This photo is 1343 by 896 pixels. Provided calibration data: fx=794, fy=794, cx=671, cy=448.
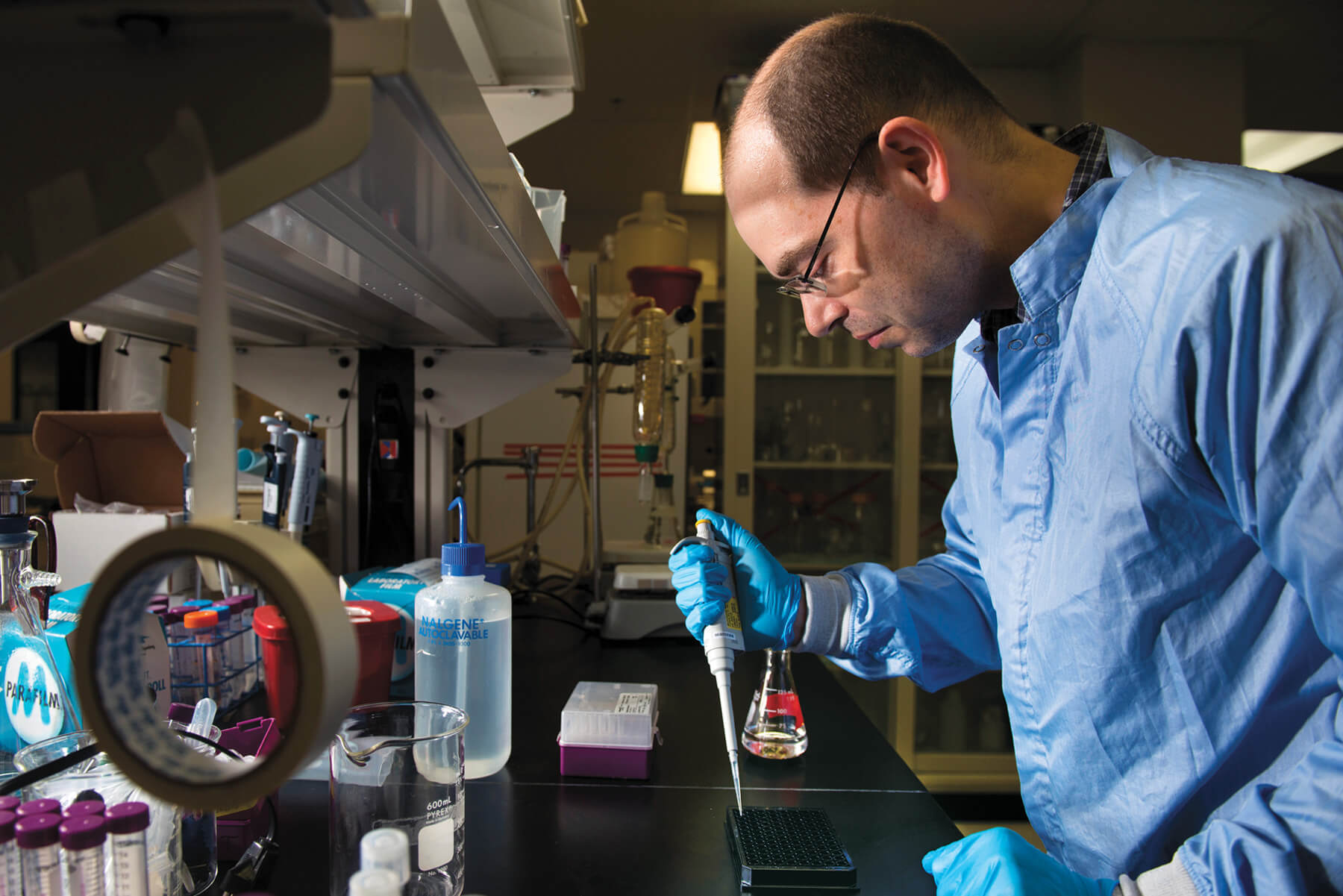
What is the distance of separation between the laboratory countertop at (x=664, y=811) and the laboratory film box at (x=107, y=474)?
60 cm

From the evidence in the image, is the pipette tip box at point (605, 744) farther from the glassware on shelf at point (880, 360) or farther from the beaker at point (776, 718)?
the glassware on shelf at point (880, 360)

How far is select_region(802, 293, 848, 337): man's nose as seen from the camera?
3.22ft

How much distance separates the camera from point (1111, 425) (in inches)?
29.9

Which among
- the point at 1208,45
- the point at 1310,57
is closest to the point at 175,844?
the point at 1208,45

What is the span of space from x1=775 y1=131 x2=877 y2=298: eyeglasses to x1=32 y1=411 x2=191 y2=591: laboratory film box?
986 mm

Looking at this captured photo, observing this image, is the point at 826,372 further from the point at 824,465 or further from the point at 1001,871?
the point at 1001,871

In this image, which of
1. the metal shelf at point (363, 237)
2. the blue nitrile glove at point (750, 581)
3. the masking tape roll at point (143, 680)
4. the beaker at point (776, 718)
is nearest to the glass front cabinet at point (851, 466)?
the metal shelf at point (363, 237)

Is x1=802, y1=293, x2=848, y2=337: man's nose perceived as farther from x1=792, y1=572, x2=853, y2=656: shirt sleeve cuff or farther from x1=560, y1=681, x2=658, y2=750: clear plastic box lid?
x1=560, y1=681, x2=658, y2=750: clear plastic box lid

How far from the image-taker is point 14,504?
75 centimetres

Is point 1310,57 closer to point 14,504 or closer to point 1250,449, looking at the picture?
point 1250,449

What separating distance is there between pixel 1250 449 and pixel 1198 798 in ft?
1.14

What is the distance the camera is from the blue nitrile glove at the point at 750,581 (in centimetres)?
105

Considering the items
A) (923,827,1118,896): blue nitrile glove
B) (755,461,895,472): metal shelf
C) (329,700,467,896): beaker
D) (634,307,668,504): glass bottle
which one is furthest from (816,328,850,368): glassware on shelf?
(329,700,467,896): beaker

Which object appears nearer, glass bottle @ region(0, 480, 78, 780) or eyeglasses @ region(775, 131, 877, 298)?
glass bottle @ region(0, 480, 78, 780)
